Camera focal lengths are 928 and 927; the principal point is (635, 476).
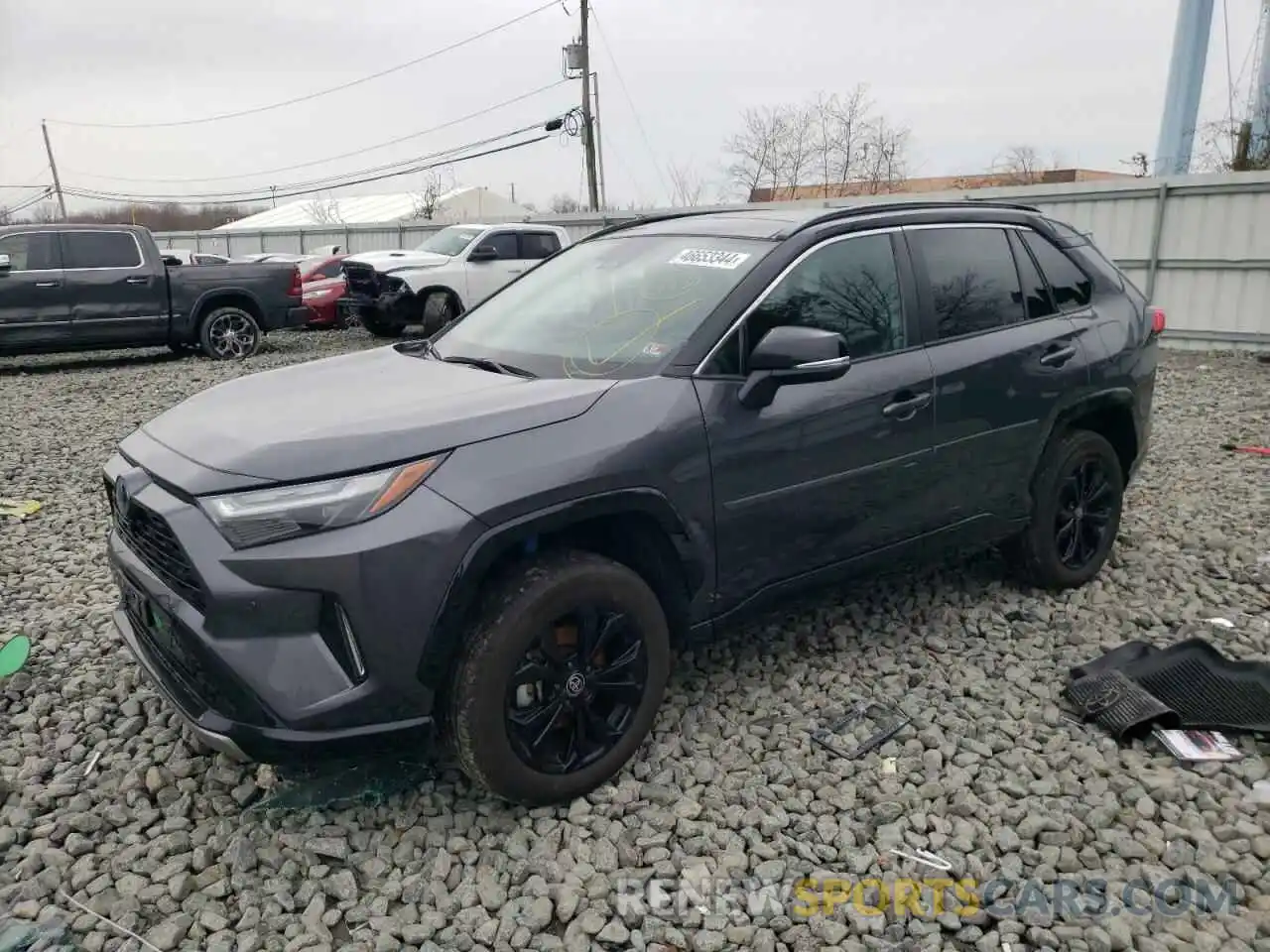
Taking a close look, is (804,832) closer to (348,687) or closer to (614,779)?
(614,779)

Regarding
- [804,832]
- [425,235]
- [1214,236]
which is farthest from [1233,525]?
[425,235]

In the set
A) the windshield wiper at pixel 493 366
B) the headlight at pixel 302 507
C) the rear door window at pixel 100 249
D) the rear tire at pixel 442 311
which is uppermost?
the rear door window at pixel 100 249

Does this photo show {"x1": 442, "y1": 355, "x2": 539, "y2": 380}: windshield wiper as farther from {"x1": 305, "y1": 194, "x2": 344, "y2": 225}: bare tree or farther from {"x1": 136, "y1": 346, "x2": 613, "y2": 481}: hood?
{"x1": 305, "y1": 194, "x2": 344, "y2": 225}: bare tree

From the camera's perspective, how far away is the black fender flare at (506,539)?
7.95ft

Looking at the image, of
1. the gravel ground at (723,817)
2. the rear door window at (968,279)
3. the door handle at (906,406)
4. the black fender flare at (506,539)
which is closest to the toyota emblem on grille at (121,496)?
the gravel ground at (723,817)

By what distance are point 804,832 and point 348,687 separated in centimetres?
137

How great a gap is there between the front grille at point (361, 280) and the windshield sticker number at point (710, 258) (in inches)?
434

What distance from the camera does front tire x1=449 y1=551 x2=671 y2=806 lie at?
2.51 metres

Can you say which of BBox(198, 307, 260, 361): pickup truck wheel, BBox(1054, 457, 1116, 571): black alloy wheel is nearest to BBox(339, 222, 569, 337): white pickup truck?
BBox(198, 307, 260, 361): pickup truck wheel

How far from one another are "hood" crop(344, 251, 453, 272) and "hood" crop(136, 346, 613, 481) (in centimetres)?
1126

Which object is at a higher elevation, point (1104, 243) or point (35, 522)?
point (1104, 243)

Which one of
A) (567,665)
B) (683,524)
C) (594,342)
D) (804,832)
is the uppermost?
(594,342)

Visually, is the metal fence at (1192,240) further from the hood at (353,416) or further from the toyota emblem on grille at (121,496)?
the toyota emblem on grille at (121,496)

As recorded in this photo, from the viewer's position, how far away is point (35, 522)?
18.0ft
